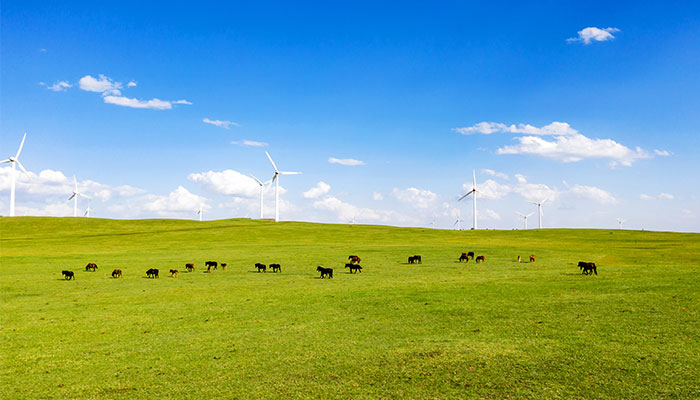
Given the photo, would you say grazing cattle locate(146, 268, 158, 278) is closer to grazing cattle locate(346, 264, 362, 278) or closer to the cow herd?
the cow herd

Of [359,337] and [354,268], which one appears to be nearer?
[359,337]

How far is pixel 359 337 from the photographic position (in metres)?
15.1

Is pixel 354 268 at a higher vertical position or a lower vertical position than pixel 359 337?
higher

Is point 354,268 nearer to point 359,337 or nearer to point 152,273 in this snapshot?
point 152,273

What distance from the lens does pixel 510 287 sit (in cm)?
2495

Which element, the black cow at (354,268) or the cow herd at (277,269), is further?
the black cow at (354,268)

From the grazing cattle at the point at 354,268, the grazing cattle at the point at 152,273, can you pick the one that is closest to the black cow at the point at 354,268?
the grazing cattle at the point at 354,268

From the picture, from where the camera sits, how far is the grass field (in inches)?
427

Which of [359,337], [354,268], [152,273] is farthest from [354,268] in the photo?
[359,337]

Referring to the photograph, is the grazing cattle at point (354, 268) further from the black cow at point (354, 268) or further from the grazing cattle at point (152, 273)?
the grazing cattle at point (152, 273)

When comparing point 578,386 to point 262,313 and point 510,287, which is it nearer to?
point 262,313

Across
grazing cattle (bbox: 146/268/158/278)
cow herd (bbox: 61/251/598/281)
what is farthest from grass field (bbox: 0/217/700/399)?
grazing cattle (bbox: 146/268/158/278)

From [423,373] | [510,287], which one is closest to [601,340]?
[423,373]

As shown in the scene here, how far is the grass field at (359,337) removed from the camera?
427 inches
